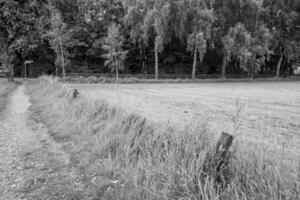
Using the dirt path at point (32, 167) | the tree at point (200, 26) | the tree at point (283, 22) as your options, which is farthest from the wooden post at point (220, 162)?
the tree at point (283, 22)

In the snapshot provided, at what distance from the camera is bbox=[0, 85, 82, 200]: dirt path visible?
10.3 ft

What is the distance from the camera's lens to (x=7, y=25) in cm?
2430

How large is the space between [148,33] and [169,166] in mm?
29700

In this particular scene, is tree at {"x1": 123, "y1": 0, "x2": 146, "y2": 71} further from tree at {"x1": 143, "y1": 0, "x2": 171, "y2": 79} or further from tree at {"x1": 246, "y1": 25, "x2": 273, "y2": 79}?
tree at {"x1": 246, "y1": 25, "x2": 273, "y2": 79}

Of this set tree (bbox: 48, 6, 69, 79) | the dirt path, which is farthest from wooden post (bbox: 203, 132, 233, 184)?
tree (bbox: 48, 6, 69, 79)

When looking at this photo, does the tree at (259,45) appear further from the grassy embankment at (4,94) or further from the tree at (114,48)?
the grassy embankment at (4,94)

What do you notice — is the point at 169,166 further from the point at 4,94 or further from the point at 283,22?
the point at 283,22

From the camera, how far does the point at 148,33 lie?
3092 cm

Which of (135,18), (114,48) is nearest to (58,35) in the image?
(114,48)

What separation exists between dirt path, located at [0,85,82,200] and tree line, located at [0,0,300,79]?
2118 centimetres

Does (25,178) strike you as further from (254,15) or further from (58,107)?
(254,15)

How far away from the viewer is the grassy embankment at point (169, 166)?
2.27 metres

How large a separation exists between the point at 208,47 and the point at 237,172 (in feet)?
113

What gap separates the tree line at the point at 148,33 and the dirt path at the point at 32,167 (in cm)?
2118
